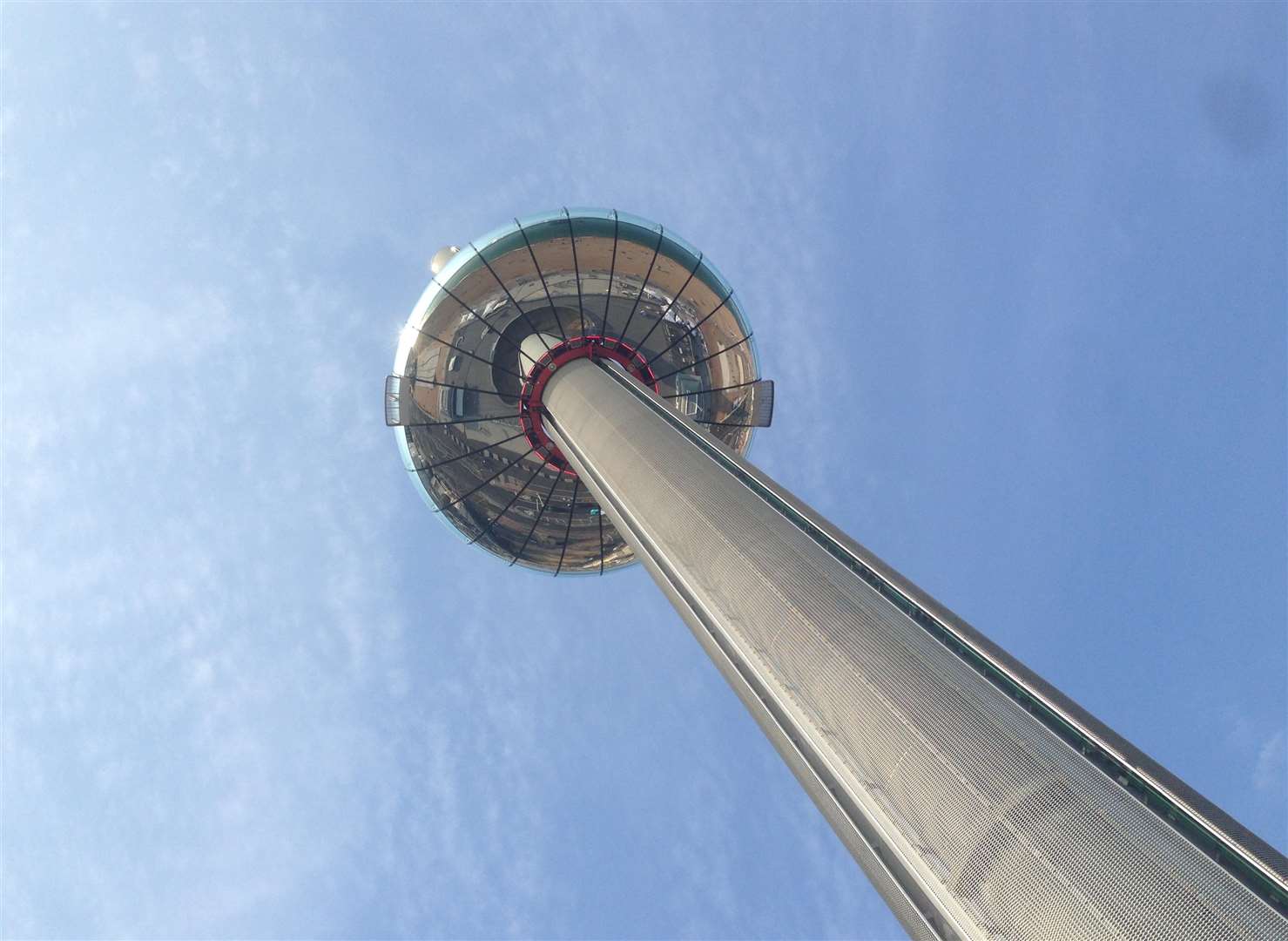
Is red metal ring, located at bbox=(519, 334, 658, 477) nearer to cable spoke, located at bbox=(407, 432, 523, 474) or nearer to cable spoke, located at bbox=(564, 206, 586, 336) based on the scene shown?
cable spoke, located at bbox=(564, 206, 586, 336)

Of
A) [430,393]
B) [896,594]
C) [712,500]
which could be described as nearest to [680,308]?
[430,393]

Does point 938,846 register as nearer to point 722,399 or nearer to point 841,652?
point 841,652

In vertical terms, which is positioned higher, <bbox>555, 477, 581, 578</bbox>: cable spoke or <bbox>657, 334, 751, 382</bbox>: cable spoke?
<bbox>657, 334, 751, 382</bbox>: cable spoke

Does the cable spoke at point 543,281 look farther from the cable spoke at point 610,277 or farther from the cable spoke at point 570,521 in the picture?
the cable spoke at point 570,521

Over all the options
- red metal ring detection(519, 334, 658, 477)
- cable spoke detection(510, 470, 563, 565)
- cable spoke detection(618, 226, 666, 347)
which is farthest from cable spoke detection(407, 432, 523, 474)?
cable spoke detection(618, 226, 666, 347)

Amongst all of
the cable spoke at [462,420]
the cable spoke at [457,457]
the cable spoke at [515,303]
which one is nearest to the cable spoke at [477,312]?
the cable spoke at [515,303]

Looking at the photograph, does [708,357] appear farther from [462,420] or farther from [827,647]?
[827,647]
